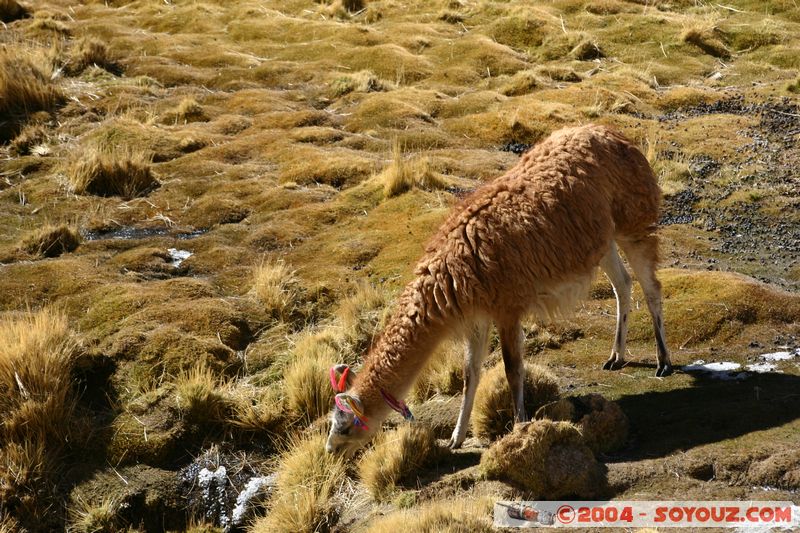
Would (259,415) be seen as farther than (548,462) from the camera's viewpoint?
Yes

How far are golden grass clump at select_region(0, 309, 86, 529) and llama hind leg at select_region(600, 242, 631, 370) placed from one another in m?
5.16

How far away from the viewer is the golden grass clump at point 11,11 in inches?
882

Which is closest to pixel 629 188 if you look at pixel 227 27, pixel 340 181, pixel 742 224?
pixel 742 224

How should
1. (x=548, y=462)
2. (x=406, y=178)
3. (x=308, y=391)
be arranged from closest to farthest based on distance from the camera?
(x=548, y=462) < (x=308, y=391) < (x=406, y=178)

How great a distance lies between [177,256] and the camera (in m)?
11.4

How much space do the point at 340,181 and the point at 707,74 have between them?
9077 mm

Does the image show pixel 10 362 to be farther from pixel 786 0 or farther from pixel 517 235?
pixel 786 0

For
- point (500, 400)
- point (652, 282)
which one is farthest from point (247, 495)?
point (652, 282)

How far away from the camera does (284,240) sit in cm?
1175

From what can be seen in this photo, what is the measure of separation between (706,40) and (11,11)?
58.0 feet

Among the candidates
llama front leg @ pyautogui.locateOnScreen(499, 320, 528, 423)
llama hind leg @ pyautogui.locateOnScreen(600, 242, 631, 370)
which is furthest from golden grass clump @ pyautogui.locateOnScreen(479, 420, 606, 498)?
llama hind leg @ pyautogui.locateOnScreen(600, 242, 631, 370)

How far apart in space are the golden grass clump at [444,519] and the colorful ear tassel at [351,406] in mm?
983

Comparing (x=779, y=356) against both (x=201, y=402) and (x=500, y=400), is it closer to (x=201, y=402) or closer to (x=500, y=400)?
(x=500, y=400)

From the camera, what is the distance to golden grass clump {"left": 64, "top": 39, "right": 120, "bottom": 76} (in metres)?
18.7
